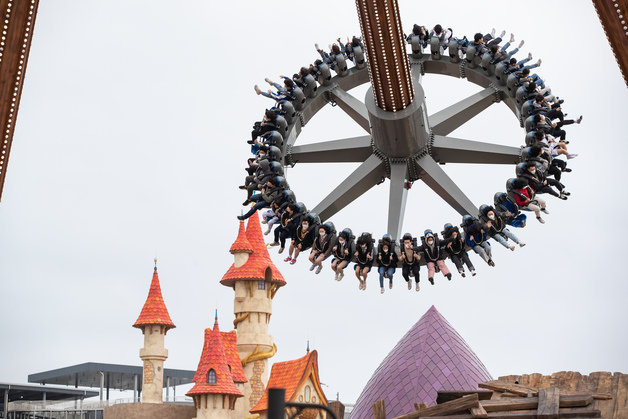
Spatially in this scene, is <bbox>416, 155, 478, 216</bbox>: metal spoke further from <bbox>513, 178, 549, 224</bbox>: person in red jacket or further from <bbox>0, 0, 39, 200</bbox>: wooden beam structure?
<bbox>0, 0, 39, 200</bbox>: wooden beam structure

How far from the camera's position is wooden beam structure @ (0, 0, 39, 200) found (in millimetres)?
10984

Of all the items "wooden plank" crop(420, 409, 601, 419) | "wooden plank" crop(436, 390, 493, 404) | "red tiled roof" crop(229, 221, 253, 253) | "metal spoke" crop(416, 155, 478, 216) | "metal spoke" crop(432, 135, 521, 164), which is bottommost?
"wooden plank" crop(420, 409, 601, 419)

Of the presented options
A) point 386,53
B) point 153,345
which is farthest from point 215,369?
point 386,53

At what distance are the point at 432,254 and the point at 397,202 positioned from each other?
2.55 feet

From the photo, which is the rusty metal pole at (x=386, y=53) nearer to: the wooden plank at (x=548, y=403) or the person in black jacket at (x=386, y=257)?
the person in black jacket at (x=386, y=257)

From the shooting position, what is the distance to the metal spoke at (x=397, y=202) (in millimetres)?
12312

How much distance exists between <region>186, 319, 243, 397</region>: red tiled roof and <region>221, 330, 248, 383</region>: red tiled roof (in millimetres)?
747

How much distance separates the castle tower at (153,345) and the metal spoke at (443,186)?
2783 cm

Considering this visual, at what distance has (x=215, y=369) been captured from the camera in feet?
118

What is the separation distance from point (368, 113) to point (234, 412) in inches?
1106

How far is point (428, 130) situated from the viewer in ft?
41.9

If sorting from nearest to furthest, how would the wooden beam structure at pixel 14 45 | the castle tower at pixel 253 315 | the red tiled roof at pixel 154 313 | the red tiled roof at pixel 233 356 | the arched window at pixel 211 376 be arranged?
the wooden beam structure at pixel 14 45 → the arched window at pixel 211 376 → the red tiled roof at pixel 233 356 → the castle tower at pixel 253 315 → the red tiled roof at pixel 154 313

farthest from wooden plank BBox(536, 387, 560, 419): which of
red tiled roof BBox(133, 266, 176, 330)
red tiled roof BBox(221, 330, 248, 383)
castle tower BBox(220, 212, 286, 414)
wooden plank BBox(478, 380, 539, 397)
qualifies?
red tiled roof BBox(133, 266, 176, 330)

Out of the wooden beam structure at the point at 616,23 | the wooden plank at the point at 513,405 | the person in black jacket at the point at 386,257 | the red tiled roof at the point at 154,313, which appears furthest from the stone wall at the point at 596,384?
the red tiled roof at the point at 154,313
